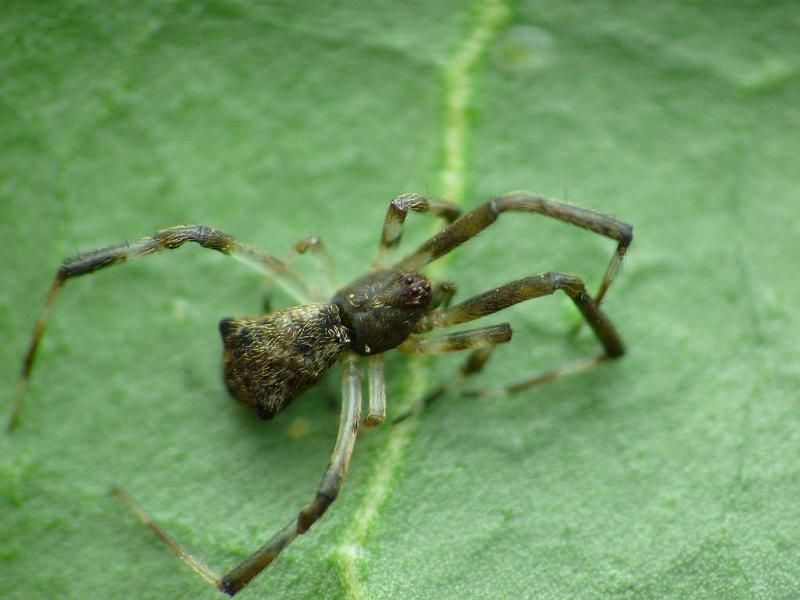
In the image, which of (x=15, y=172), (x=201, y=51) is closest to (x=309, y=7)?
(x=201, y=51)

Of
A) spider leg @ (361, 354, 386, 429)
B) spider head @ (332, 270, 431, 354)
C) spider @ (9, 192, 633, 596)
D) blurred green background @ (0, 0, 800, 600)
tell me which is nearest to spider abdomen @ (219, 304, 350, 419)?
spider @ (9, 192, 633, 596)

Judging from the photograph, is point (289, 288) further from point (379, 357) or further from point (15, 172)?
point (15, 172)

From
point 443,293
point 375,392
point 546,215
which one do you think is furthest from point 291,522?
point 546,215

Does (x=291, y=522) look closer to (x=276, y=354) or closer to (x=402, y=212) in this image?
(x=276, y=354)

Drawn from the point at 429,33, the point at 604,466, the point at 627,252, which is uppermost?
the point at 429,33

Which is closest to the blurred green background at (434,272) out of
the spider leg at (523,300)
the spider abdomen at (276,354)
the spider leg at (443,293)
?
the spider leg at (523,300)

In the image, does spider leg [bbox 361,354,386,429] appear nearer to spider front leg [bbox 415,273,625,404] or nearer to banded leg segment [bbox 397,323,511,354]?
banded leg segment [bbox 397,323,511,354]
